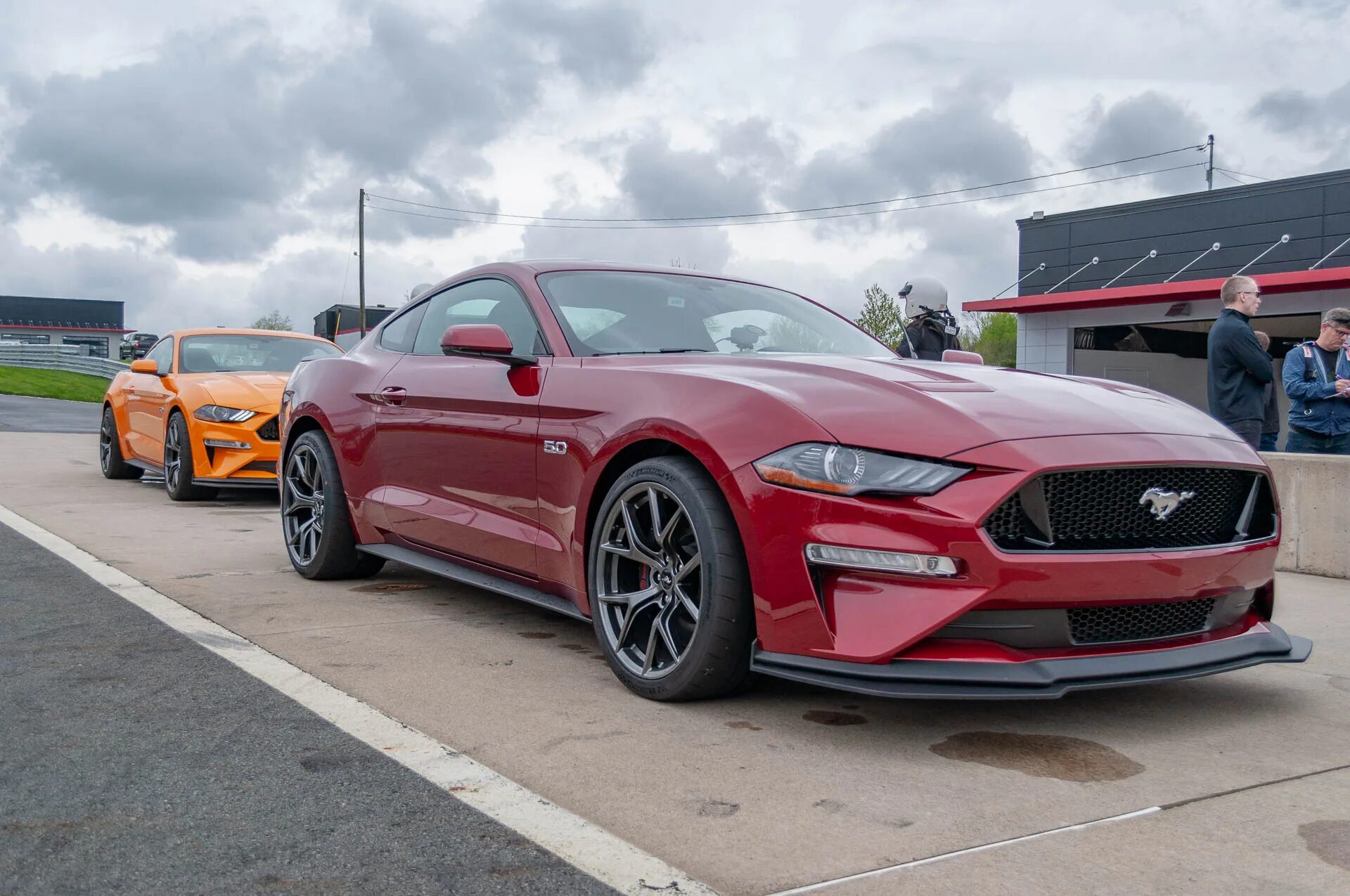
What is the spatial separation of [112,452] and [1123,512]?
10085 millimetres

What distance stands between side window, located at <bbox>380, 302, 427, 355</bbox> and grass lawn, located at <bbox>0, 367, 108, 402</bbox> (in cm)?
2716

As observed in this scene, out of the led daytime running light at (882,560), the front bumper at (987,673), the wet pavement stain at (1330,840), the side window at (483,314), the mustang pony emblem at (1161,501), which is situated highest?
the side window at (483,314)

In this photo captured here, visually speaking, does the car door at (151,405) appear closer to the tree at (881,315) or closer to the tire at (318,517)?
the tire at (318,517)

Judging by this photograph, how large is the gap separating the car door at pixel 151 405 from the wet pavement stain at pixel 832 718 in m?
7.42

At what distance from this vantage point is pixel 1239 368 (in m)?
7.61

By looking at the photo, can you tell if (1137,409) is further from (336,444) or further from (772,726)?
(336,444)

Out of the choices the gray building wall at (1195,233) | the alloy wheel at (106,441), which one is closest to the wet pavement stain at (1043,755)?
the alloy wheel at (106,441)

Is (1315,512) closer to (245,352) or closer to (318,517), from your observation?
(318,517)

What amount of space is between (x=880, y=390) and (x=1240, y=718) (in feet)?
4.55

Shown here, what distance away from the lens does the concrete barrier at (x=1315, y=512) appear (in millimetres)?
6801

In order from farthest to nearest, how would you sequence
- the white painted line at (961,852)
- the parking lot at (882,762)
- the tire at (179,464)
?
the tire at (179,464)
the parking lot at (882,762)
the white painted line at (961,852)

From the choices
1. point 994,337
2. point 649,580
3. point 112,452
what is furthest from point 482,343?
point 994,337

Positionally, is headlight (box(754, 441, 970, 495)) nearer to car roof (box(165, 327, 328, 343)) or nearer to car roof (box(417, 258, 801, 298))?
car roof (box(417, 258, 801, 298))

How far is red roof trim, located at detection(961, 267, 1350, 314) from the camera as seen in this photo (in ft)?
57.2
